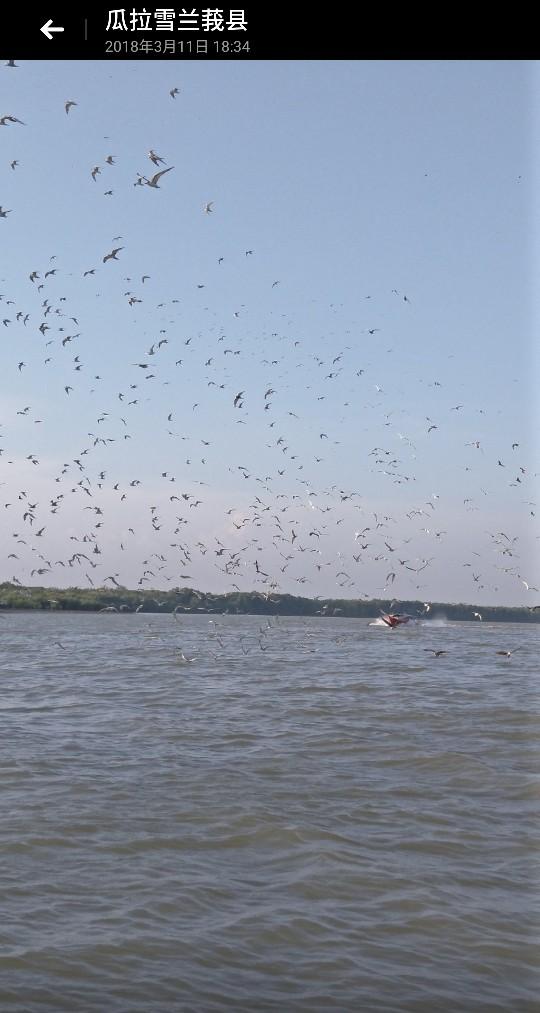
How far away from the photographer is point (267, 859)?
9.58m

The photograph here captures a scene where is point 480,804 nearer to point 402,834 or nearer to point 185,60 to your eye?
point 402,834

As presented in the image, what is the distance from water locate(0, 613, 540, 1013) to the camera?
6863 mm

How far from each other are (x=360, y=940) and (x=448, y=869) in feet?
6.54

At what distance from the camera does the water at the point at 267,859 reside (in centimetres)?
686

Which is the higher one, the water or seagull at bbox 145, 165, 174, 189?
seagull at bbox 145, 165, 174, 189
